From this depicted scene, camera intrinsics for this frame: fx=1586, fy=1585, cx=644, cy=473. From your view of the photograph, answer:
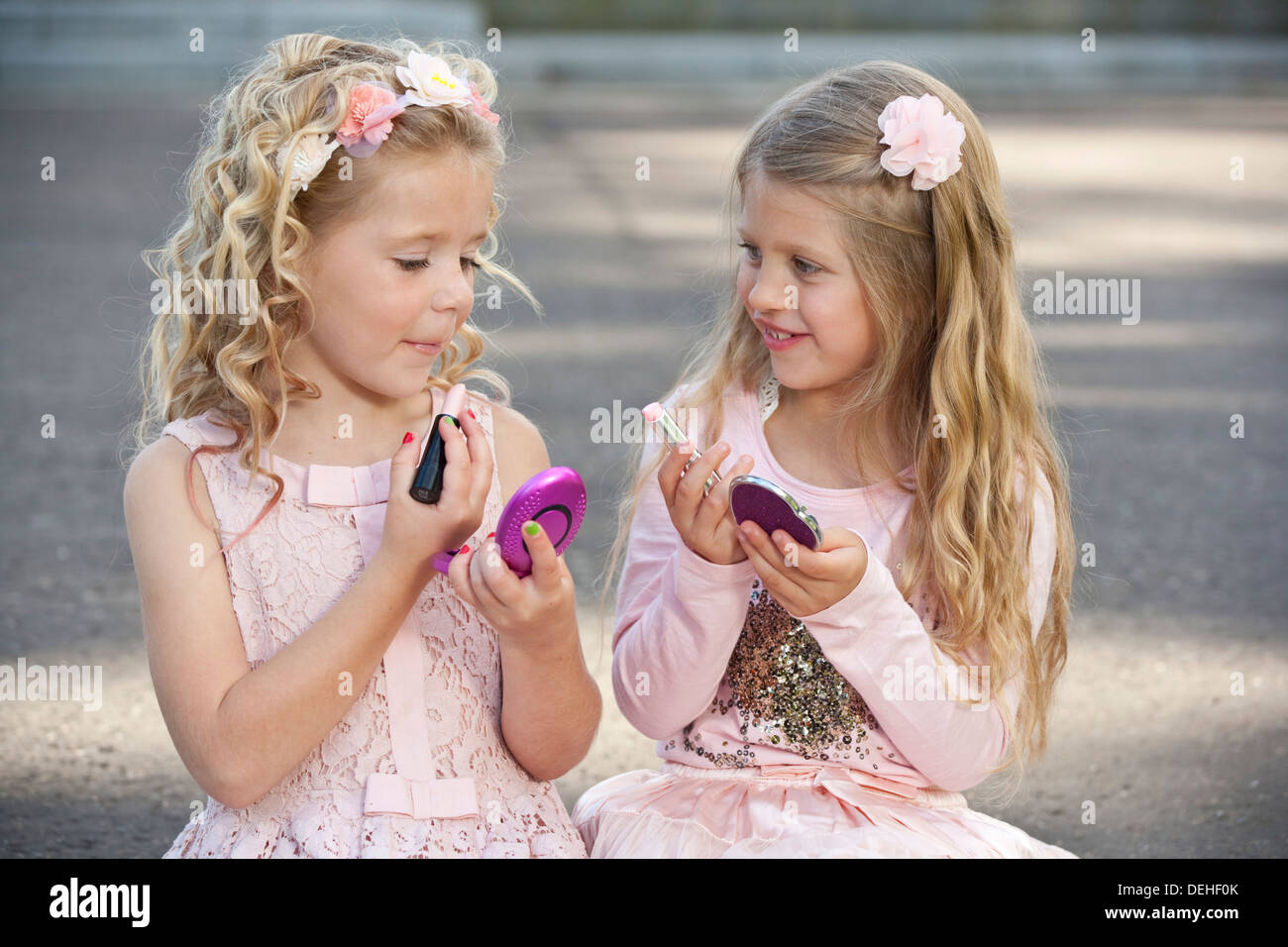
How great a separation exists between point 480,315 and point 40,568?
150 inches

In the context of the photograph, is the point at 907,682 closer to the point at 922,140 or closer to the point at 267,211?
the point at 922,140

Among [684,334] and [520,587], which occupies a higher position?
[684,334]

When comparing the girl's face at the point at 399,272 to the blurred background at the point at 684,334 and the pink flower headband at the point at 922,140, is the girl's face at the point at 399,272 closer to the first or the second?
the blurred background at the point at 684,334

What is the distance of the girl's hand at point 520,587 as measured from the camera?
7.02 ft

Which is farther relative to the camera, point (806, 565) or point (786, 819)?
point (786, 819)

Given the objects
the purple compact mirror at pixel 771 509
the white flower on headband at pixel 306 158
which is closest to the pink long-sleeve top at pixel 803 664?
the purple compact mirror at pixel 771 509

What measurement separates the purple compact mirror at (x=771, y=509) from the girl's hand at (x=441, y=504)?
361mm

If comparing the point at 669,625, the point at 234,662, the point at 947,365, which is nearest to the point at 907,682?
the point at 669,625

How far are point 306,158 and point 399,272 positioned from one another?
0.70 ft

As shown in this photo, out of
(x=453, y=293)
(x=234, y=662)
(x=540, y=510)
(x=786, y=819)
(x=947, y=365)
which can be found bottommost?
(x=786, y=819)

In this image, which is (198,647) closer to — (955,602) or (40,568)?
(955,602)

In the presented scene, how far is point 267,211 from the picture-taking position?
7.57 ft

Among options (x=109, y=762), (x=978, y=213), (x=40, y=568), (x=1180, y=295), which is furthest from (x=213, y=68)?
(x=978, y=213)

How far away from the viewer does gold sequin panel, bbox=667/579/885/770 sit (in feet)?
8.34
